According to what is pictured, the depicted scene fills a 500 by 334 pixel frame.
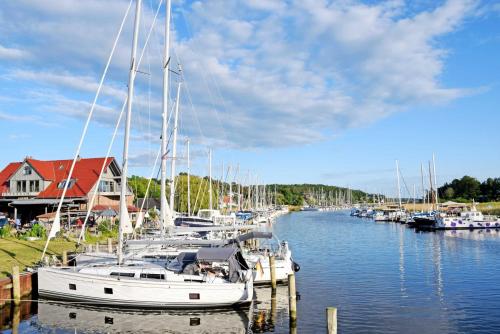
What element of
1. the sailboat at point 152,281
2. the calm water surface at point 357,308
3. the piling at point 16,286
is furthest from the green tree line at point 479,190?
the piling at point 16,286

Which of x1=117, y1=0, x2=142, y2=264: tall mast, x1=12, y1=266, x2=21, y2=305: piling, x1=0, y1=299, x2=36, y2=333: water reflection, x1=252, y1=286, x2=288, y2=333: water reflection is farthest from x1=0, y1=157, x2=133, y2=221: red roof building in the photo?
x1=252, y1=286, x2=288, y2=333: water reflection

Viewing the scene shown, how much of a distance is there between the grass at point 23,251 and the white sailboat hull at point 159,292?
744cm

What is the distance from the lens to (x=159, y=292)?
26.4m

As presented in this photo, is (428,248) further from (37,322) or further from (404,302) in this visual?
(37,322)

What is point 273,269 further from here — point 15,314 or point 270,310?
point 15,314

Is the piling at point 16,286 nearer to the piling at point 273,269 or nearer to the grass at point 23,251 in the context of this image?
the grass at point 23,251

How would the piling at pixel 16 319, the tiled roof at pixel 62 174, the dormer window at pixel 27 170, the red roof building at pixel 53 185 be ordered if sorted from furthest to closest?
the dormer window at pixel 27 170 < the tiled roof at pixel 62 174 < the red roof building at pixel 53 185 < the piling at pixel 16 319

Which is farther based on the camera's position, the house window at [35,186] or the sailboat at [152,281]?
the house window at [35,186]

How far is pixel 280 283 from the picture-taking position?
3547 cm

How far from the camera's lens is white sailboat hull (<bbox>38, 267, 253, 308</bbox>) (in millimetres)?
26359

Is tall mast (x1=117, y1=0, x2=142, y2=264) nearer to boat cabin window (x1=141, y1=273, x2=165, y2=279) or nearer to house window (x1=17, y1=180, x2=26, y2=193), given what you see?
boat cabin window (x1=141, y1=273, x2=165, y2=279)

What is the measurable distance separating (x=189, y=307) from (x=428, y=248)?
44251mm

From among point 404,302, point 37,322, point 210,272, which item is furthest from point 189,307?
point 404,302

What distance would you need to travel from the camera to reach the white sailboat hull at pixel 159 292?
2636 cm
